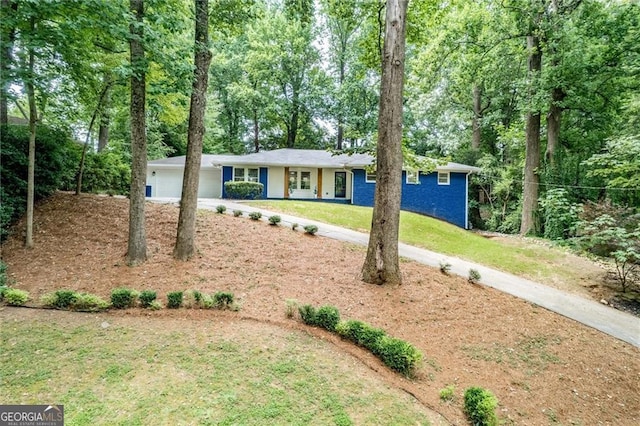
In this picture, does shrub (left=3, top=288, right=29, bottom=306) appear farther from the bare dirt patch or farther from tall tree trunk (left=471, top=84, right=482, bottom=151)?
tall tree trunk (left=471, top=84, right=482, bottom=151)

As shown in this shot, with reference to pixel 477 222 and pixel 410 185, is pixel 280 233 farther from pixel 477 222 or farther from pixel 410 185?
pixel 477 222

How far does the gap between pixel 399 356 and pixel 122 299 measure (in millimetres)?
4132

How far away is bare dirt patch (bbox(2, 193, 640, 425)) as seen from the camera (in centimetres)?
412

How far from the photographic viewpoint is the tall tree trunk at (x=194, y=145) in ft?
22.0

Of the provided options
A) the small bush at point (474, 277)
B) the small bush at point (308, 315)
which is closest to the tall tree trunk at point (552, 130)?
the small bush at point (474, 277)

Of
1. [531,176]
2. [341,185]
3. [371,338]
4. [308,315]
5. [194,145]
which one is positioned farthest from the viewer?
[341,185]

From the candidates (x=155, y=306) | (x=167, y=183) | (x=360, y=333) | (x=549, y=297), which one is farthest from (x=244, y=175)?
(x=360, y=333)

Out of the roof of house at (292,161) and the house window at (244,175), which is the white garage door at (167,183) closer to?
the roof of house at (292,161)

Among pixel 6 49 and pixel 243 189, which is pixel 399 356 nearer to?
pixel 6 49

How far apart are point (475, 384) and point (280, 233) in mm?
6183

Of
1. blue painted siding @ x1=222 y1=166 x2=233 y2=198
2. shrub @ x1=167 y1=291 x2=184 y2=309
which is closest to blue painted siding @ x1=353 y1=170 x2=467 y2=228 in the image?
blue painted siding @ x1=222 y1=166 x2=233 y2=198

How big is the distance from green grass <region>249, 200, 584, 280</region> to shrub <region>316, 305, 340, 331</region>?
20.7 ft

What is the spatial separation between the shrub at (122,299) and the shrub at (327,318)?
289 centimetres

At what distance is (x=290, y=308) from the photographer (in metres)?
5.07
